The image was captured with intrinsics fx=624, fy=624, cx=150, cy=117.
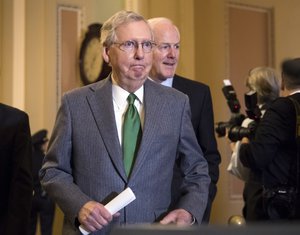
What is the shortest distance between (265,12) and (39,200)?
316 cm

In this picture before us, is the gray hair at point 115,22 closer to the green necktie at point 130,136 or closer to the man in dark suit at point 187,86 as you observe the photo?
the green necktie at point 130,136

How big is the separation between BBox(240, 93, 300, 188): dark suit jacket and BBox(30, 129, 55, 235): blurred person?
2.66 m

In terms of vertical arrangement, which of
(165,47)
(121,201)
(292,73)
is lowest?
(121,201)

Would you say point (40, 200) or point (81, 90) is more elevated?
point (81, 90)

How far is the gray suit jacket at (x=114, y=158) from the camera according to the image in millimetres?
1968

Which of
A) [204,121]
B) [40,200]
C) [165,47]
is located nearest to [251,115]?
[204,121]

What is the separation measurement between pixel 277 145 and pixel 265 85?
0.85 metres

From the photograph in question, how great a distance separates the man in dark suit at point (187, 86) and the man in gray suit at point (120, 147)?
1.64ft

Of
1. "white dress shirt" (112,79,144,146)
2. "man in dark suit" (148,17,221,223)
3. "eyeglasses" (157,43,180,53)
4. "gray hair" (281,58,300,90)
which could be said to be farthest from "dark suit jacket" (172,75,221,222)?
"white dress shirt" (112,79,144,146)

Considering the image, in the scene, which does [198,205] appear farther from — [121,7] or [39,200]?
[121,7]

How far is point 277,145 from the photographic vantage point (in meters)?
2.77

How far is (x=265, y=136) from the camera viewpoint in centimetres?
276

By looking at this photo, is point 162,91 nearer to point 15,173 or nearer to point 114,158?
point 114,158

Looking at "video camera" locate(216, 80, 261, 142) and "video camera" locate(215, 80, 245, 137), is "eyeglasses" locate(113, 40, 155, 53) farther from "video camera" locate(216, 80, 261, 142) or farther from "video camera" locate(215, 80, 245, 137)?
"video camera" locate(215, 80, 245, 137)
